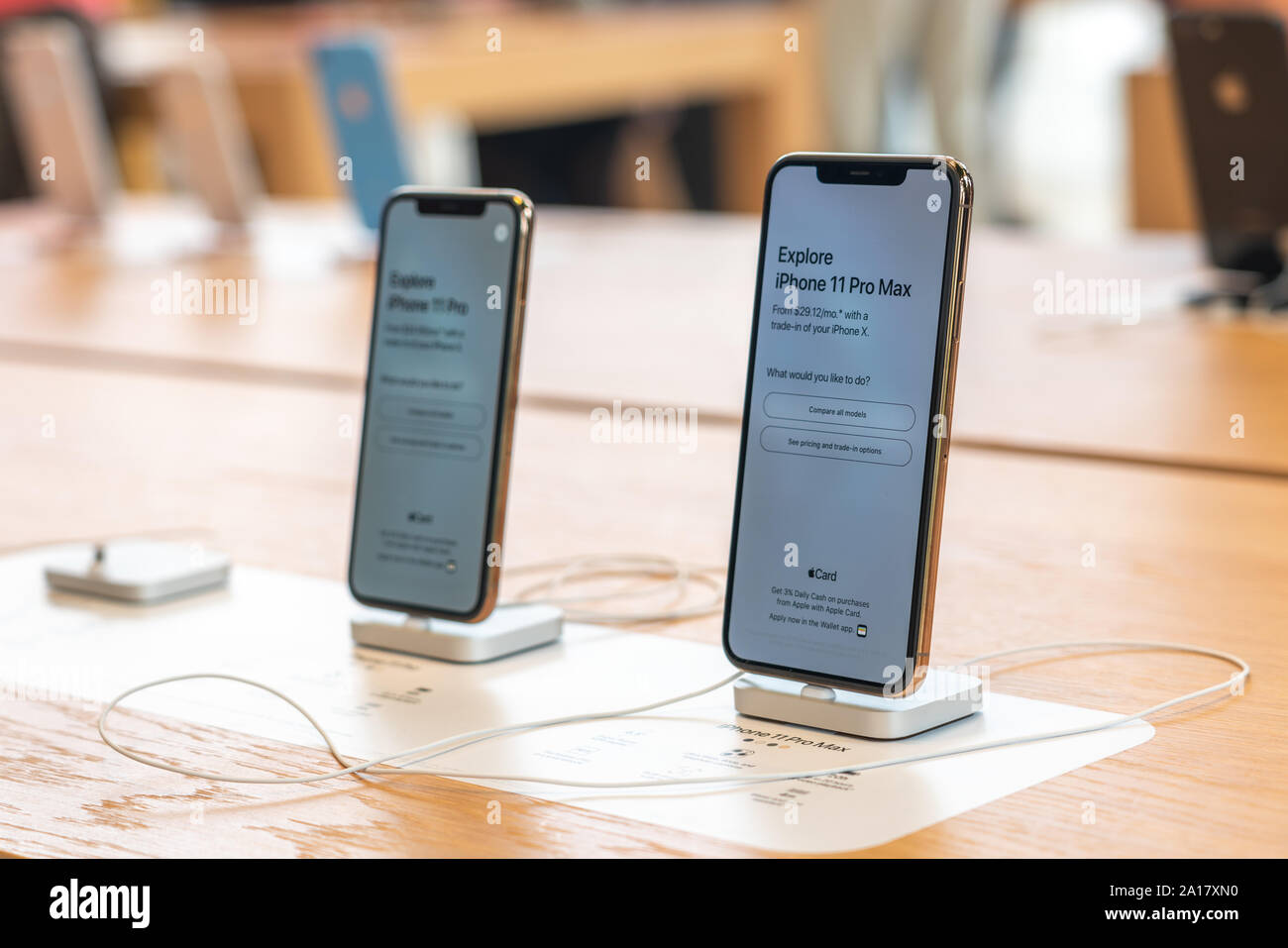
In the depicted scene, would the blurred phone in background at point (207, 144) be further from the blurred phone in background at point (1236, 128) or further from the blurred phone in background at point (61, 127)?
the blurred phone in background at point (1236, 128)

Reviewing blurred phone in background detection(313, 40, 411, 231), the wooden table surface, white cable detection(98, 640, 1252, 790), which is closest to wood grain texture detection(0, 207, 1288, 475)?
the wooden table surface

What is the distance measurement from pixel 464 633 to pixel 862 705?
0.69 feet

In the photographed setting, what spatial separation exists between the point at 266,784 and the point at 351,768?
3 cm

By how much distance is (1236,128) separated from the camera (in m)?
1.60

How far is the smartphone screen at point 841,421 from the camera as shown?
0.65m

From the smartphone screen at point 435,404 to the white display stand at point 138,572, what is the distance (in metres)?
0.14

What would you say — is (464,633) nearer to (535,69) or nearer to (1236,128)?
(1236,128)

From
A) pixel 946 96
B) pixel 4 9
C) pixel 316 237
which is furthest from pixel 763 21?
pixel 316 237

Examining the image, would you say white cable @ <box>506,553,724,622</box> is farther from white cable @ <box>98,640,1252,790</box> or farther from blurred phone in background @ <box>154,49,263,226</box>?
blurred phone in background @ <box>154,49,263,226</box>

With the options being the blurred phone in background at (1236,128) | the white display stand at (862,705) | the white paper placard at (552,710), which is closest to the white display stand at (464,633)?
the white paper placard at (552,710)

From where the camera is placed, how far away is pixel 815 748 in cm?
65

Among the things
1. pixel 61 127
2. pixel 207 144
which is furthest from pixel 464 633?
pixel 61 127

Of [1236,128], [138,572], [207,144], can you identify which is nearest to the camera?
[138,572]
